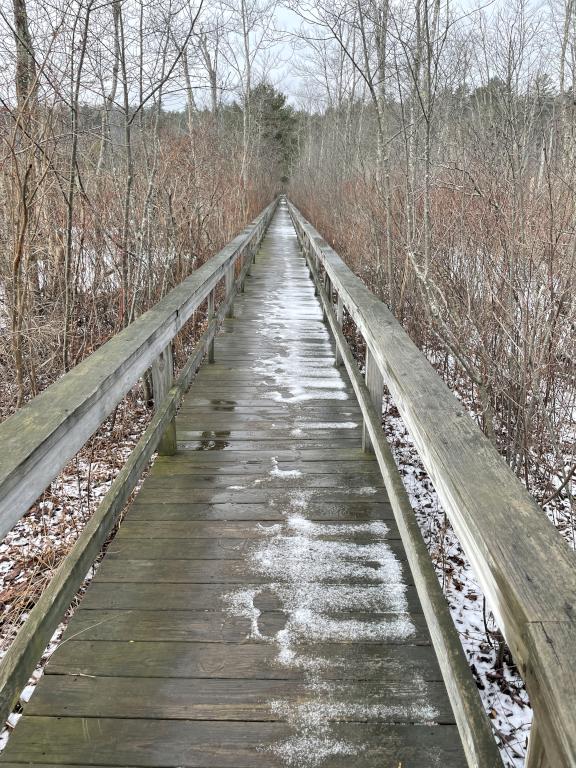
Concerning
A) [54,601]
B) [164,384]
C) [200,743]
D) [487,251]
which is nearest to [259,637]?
[200,743]

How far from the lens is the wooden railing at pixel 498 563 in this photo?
2.77 feet

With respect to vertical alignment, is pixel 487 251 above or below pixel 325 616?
above

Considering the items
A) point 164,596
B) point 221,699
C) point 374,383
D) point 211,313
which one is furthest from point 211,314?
point 221,699

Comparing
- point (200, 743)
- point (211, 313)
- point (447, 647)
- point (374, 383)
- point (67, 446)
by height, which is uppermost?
point (211, 313)

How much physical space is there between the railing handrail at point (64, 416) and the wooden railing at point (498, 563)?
1.00 metres

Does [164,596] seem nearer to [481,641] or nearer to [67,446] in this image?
[67,446]

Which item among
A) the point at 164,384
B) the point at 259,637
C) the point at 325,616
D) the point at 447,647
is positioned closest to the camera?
the point at 447,647

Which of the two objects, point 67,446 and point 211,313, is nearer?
point 67,446

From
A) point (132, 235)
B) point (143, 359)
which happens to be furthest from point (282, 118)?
point (143, 359)

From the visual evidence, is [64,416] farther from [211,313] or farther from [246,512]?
[211,313]

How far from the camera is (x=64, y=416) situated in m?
1.65

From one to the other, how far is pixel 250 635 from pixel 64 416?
1055 mm

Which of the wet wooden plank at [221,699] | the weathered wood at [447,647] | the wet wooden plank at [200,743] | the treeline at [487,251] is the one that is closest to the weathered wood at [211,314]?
the treeline at [487,251]

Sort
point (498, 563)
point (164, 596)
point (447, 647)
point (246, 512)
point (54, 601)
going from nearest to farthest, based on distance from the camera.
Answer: point (498, 563)
point (447, 647)
point (54, 601)
point (164, 596)
point (246, 512)
